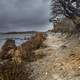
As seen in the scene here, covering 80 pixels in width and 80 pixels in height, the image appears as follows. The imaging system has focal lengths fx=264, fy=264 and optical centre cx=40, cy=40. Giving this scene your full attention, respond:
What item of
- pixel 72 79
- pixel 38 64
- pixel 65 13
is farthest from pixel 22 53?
pixel 65 13

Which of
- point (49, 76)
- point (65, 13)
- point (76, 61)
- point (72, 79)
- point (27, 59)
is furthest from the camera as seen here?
point (65, 13)

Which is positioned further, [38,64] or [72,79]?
[38,64]

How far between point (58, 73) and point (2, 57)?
22.7ft

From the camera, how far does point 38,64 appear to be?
15344 millimetres

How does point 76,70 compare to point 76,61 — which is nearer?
point 76,70

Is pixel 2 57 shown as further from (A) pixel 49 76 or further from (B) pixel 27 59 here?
(A) pixel 49 76

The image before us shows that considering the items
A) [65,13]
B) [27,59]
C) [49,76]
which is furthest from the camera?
[65,13]

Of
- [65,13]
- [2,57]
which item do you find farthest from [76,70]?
[65,13]

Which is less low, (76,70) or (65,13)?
(65,13)

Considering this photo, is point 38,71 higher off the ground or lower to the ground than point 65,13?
lower

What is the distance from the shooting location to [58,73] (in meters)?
12.7

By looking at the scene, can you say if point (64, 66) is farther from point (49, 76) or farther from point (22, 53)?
point (22, 53)

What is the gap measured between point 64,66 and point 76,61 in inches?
39.1

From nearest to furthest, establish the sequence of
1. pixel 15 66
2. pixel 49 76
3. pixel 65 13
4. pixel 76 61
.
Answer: pixel 49 76 < pixel 15 66 < pixel 76 61 < pixel 65 13
